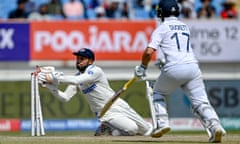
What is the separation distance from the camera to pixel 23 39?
2250 centimetres

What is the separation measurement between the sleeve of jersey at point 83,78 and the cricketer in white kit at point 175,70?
4.65 feet

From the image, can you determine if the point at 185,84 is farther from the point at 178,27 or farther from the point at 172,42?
the point at 178,27

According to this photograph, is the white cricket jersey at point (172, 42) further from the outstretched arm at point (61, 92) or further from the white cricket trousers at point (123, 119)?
the white cricket trousers at point (123, 119)

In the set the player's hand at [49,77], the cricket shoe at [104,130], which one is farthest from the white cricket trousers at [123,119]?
the player's hand at [49,77]

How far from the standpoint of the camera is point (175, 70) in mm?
11117

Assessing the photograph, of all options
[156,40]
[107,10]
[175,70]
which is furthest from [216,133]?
[107,10]

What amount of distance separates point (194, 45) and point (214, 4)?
1.76 meters

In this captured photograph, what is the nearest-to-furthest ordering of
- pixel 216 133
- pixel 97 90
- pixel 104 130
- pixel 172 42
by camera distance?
pixel 216 133 → pixel 172 42 → pixel 97 90 → pixel 104 130

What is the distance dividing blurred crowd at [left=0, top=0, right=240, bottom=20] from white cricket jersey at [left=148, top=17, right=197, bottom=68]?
11.7 m

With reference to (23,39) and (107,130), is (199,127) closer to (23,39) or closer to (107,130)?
(23,39)

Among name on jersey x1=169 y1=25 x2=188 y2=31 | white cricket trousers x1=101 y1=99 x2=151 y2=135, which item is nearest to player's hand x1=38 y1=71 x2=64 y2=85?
white cricket trousers x1=101 y1=99 x2=151 y2=135

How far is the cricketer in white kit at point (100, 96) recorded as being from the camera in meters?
12.8

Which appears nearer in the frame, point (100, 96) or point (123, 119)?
point (100, 96)

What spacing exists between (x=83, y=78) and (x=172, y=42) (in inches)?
72.0
